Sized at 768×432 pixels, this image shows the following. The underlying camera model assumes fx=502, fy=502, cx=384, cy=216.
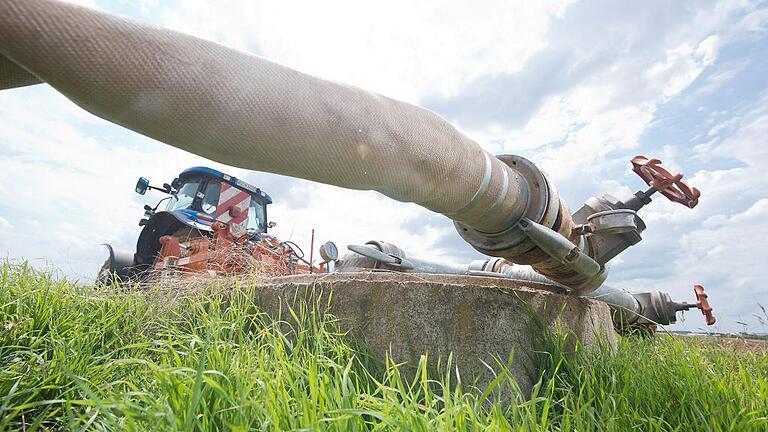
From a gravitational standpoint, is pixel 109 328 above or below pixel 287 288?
below

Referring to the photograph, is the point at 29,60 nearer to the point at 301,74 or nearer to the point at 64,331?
the point at 301,74

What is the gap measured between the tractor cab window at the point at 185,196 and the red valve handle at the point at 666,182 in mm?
6004

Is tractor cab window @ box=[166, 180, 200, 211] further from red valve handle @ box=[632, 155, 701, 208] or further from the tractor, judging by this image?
red valve handle @ box=[632, 155, 701, 208]

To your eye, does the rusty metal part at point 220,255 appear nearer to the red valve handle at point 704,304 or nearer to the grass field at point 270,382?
the grass field at point 270,382

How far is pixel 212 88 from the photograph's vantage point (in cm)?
98

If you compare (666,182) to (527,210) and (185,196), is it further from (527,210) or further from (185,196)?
(185,196)

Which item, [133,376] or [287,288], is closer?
[133,376]

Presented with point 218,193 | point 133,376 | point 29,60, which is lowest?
point 133,376

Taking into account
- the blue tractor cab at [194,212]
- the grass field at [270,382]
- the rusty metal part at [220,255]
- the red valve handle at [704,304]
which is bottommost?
the grass field at [270,382]

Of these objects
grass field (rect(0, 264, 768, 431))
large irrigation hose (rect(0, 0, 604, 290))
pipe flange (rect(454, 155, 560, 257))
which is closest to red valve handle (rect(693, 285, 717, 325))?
grass field (rect(0, 264, 768, 431))

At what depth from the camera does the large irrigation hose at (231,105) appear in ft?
2.84

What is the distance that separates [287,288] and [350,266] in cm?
85

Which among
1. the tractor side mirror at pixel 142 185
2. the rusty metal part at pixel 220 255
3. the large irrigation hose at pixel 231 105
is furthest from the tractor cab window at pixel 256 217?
the large irrigation hose at pixel 231 105

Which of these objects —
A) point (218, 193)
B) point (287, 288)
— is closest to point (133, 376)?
point (287, 288)
